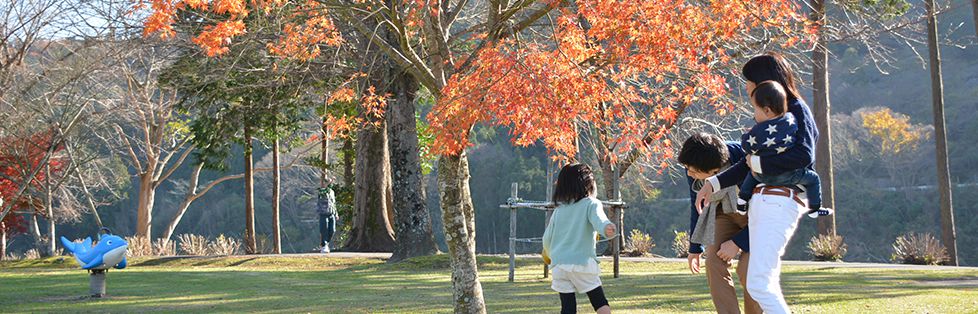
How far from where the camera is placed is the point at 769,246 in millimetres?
4629

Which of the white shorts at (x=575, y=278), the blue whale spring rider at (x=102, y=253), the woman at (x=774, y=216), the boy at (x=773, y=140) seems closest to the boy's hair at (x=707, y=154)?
the boy at (x=773, y=140)

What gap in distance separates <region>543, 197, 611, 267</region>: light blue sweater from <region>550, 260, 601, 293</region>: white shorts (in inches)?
1.5

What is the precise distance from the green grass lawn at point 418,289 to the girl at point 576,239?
2.55 metres

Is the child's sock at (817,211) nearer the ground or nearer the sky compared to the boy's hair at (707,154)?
nearer the ground

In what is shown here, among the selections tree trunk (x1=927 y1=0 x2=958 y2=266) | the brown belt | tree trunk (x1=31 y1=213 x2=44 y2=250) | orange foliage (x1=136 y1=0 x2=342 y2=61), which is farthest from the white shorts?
tree trunk (x1=31 y1=213 x2=44 y2=250)

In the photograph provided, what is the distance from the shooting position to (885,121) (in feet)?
189

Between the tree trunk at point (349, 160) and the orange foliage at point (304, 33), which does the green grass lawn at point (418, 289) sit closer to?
the orange foliage at point (304, 33)

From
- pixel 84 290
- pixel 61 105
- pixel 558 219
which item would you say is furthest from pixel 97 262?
pixel 61 105

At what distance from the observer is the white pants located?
15.1 feet

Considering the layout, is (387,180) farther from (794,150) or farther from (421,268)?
(794,150)

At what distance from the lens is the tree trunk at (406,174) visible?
17656 mm

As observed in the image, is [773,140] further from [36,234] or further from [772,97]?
[36,234]

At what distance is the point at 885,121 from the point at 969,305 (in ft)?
172

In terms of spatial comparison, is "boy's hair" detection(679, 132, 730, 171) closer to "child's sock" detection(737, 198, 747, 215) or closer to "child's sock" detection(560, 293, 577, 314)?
"child's sock" detection(737, 198, 747, 215)
